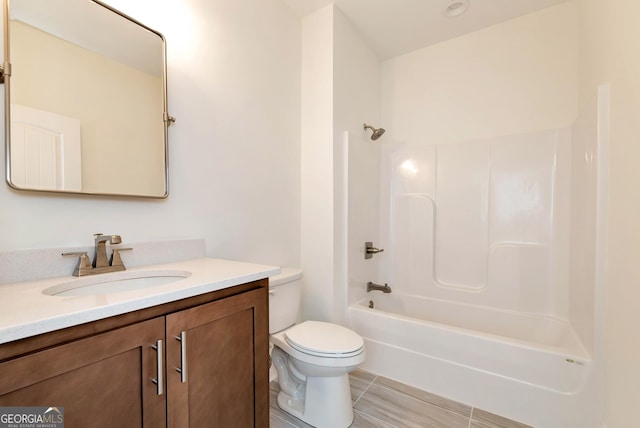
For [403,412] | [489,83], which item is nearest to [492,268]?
[403,412]

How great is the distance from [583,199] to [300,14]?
2259mm

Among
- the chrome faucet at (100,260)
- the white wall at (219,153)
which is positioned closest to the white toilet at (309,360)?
the white wall at (219,153)

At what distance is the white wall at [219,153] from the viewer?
1068 mm

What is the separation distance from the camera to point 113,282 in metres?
1.07

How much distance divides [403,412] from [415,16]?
2.68 m

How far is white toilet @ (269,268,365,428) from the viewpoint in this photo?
4.67 feet

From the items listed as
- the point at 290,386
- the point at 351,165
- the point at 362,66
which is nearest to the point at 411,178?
the point at 351,165

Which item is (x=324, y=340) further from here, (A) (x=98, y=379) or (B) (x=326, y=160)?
(B) (x=326, y=160)

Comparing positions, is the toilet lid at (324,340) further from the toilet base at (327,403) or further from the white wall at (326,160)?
the white wall at (326,160)

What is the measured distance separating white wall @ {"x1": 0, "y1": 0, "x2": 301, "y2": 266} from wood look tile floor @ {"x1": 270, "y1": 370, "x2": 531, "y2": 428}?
929 mm

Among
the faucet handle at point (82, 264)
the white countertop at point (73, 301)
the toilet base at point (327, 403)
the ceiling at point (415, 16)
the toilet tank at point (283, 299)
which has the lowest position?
the toilet base at point (327, 403)

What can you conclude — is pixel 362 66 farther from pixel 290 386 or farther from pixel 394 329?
pixel 290 386

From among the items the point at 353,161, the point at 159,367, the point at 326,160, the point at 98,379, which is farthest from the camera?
the point at 353,161

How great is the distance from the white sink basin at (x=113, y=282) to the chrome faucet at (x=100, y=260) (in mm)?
27
